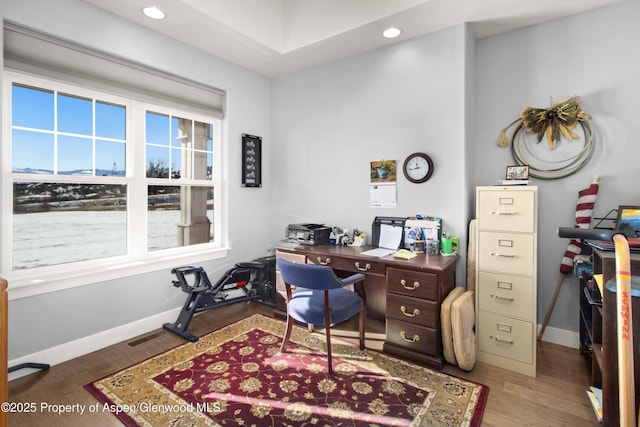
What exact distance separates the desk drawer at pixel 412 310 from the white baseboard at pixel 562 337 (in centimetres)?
125

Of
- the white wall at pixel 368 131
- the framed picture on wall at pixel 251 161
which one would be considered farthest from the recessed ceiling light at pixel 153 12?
the white wall at pixel 368 131

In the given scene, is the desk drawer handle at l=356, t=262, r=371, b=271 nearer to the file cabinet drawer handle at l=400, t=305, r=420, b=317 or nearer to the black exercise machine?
the file cabinet drawer handle at l=400, t=305, r=420, b=317

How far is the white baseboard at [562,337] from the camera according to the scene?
8.87ft

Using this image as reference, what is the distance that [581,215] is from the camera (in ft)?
8.47

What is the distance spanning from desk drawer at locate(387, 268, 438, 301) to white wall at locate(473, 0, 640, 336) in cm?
125

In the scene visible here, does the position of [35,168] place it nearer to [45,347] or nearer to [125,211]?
[125,211]

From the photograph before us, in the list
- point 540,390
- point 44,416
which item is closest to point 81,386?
point 44,416

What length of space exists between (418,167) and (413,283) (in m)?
1.15

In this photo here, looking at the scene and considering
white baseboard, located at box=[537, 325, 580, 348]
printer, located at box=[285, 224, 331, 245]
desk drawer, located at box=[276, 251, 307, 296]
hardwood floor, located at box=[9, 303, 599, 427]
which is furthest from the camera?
printer, located at box=[285, 224, 331, 245]

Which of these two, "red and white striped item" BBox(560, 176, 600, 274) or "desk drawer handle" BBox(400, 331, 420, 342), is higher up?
"red and white striped item" BBox(560, 176, 600, 274)

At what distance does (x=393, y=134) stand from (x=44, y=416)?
3.36m

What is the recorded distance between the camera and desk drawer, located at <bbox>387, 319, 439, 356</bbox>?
2396 mm

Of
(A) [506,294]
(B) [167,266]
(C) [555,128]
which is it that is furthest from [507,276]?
(B) [167,266]

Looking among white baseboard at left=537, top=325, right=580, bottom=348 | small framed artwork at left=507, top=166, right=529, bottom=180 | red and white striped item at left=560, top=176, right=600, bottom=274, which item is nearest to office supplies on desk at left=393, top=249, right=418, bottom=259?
small framed artwork at left=507, top=166, right=529, bottom=180
